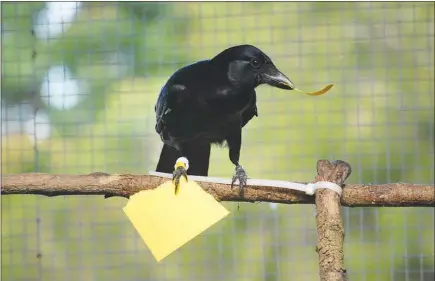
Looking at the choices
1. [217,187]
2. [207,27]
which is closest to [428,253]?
[207,27]

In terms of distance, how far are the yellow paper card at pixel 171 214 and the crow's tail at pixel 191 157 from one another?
32cm

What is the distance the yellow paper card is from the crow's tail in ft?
1.05

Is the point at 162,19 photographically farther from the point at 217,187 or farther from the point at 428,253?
the point at 217,187

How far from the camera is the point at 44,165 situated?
1943 mm

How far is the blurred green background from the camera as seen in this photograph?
187cm

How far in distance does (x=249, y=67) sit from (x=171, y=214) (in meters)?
0.28

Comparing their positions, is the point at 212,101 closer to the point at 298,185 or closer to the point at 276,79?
the point at 276,79

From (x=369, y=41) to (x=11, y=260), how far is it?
1125mm

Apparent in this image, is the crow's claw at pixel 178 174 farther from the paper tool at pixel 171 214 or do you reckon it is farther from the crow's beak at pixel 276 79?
the crow's beak at pixel 276 79

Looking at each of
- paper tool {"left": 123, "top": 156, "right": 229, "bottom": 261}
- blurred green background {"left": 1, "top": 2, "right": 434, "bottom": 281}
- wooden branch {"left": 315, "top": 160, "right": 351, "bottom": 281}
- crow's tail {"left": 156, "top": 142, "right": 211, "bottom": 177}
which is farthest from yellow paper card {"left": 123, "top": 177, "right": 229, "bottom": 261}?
blurred green background {"left": 1, "top": 2, "right": 434, "bottom": 281}

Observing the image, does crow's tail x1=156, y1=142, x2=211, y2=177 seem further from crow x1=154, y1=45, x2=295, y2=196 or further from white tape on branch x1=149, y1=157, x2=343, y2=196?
white tape on branch x1=149, y1=157, x2=343, y2=196

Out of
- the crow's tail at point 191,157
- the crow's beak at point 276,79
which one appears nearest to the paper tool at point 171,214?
the crow's beak at point 276,79

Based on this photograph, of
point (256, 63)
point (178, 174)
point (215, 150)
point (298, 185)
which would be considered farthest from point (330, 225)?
point (215, 150)

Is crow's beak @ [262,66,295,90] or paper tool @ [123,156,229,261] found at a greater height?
crow's beak @ [262,66,295,90]
